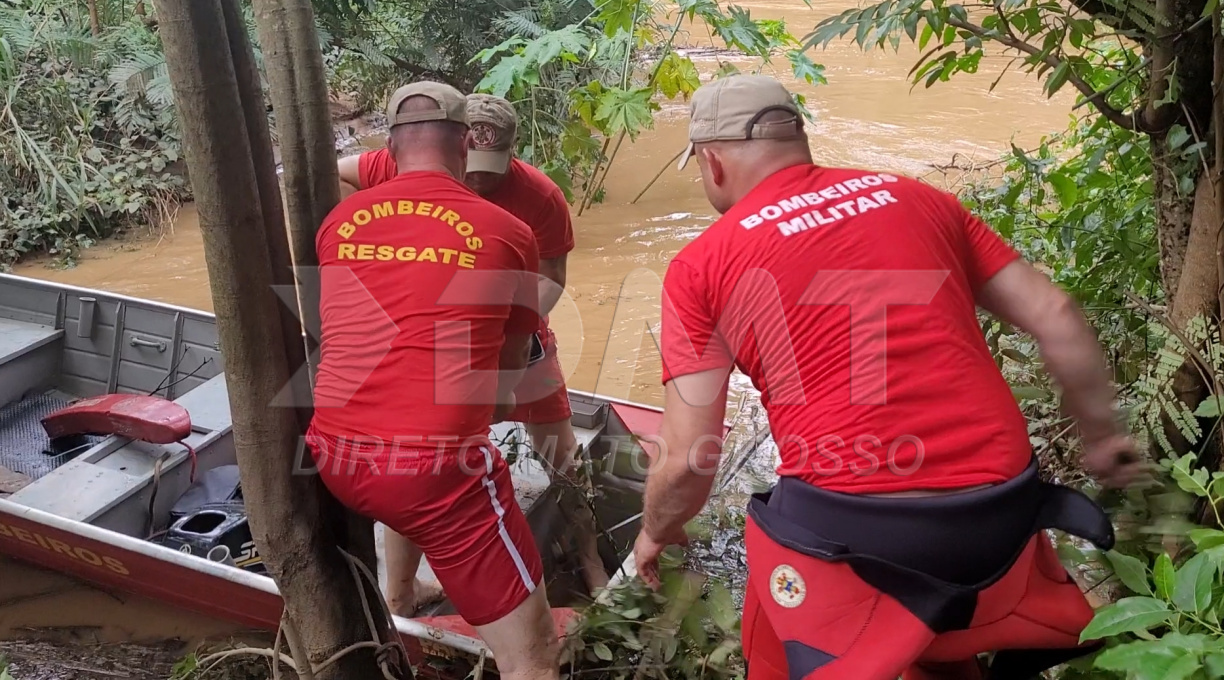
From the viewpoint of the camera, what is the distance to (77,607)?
4.36 meters

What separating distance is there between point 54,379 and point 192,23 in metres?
4.66

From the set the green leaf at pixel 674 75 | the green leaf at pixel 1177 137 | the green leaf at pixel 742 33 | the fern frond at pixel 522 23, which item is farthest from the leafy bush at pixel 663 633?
the fern frond at pixel 522 23

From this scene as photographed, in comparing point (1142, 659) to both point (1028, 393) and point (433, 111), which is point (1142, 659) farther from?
point (433, 111)

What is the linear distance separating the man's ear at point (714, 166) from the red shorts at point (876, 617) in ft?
2.45

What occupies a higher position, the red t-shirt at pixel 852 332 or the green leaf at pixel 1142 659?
the red t-shirt at pixel 852 332

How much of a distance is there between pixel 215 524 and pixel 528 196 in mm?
2026

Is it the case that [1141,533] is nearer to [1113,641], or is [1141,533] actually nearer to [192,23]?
[1113,641]

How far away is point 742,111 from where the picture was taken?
195cm

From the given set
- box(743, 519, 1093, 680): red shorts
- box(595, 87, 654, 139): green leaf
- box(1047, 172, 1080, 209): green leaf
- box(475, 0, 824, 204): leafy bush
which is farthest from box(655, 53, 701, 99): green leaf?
box(743, 519, 1093, 680): red shorts

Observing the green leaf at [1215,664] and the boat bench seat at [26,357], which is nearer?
the green leaf at [1215,664]

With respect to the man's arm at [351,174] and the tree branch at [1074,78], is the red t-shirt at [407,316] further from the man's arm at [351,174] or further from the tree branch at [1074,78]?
the tree branch at [1074,78]

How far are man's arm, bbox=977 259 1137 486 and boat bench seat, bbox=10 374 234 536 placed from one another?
353 cm

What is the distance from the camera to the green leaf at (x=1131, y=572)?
1.68 meters

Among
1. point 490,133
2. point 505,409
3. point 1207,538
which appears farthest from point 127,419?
point 1207,538
